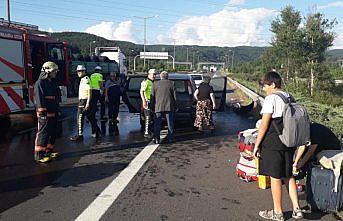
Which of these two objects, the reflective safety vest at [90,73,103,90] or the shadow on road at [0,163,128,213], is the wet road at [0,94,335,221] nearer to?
the shadow on road at [0,163,128,213]

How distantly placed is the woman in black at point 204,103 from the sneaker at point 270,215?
5831 millimetres

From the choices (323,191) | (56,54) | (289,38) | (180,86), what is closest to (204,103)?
(180,86)

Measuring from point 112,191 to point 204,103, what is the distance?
527cm

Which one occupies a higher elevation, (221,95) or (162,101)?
(162,101)

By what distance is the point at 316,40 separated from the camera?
1033 inches

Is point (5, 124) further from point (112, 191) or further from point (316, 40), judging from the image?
point (316, 40)

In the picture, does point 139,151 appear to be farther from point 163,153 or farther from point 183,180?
point 183,180

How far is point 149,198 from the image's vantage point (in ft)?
17.5

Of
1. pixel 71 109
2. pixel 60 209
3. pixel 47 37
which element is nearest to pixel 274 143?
pixel 60 209

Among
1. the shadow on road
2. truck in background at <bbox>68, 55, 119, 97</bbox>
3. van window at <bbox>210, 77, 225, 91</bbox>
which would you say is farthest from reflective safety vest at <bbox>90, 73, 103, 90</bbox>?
truck in background at <bbox>68, 55, 119, 97</bbox>

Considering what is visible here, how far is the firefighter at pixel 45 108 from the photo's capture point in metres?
7.30

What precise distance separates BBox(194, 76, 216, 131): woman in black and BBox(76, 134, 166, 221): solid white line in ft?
9.13

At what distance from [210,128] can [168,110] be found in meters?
2.22

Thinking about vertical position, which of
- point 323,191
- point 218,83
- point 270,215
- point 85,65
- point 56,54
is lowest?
point 270,215
